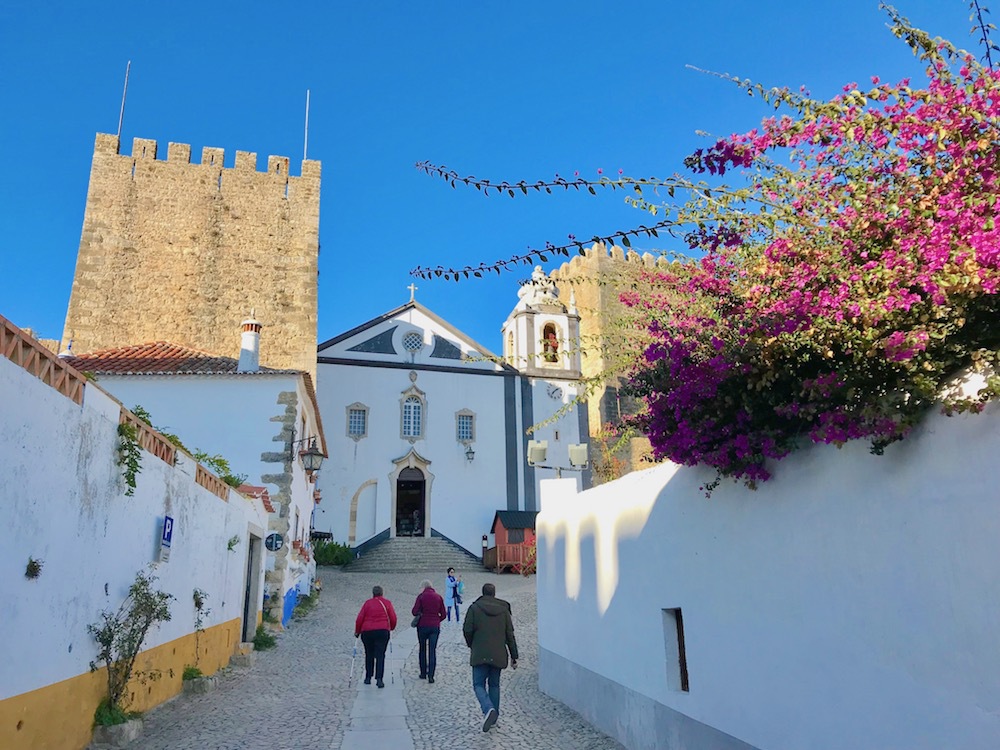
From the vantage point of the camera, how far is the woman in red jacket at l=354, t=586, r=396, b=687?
8.88m

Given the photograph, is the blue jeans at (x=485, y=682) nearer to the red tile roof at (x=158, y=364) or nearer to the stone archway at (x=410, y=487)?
the red tile roof at (x=158, y=364)

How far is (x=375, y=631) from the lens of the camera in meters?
8.87

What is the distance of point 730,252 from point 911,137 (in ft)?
3.87

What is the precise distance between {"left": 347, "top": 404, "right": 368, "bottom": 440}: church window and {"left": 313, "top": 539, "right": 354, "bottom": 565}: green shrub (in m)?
3.92

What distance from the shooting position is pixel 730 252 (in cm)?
428

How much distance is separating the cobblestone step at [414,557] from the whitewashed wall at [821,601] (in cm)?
1739

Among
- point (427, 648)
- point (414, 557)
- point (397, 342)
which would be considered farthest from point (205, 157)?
point (427, 648)

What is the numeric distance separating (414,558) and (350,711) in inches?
653

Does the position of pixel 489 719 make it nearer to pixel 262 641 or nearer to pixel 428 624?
pixel 428 624

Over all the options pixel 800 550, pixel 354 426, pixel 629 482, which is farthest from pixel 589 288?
pixel 800 550

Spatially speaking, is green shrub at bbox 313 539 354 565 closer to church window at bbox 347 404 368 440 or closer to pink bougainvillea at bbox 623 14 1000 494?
church window at bbox 347 404 368 440

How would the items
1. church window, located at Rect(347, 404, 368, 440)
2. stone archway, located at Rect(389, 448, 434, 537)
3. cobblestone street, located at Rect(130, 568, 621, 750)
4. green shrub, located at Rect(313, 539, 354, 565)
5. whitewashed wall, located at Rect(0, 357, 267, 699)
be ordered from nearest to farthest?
whitewashed wall, located at Rect(0, 357, 267, 699)
cobblestone street, located at Rect(130, 568, 621, 750)
green shrub, located at Rect(313, 539, 354, 565)
stone archway, located at Rect(389, 448, 434, 537)
church window, located at Rect(347, 404, 368, 440)

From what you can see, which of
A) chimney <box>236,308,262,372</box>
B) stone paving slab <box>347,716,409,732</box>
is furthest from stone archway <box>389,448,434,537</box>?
stone paving slab <box>347,716,409,732</box>

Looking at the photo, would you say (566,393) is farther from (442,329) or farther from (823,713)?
(823,713)
